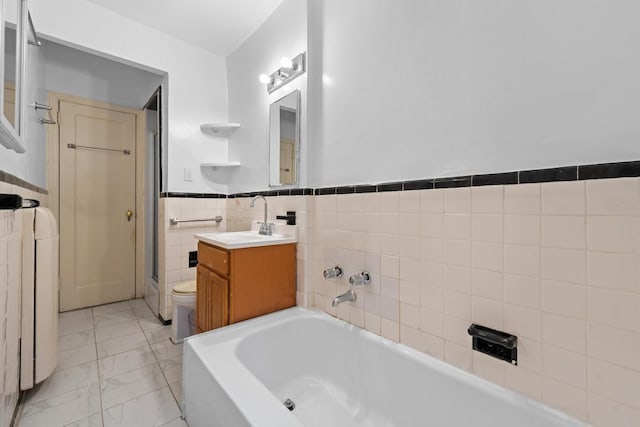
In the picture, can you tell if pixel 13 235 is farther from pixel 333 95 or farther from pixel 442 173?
pixel 442 173

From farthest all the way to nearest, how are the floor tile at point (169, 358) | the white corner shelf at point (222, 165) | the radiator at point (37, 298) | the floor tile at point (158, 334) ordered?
1. the white corner shelf at point (222, 165)
2. the floor tile at point (158, 334)
3. the floor tile at point (169, 358)
4. the radiator at point (37, 298)

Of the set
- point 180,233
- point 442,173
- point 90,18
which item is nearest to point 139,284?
point 180,233

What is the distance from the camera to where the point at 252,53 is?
2354mm

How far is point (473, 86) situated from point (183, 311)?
235 centimetres

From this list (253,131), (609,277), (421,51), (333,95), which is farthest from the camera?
(253,131)

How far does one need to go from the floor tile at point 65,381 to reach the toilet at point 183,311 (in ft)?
1.65

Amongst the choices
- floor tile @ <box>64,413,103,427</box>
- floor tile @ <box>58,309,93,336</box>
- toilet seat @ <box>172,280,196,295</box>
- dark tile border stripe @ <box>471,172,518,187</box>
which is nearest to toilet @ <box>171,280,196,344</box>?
toilet seat @ <box>172,280,196,295</box>

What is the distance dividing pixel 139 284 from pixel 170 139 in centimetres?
173

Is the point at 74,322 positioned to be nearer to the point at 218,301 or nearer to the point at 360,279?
the point at 218,301

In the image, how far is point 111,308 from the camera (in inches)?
111

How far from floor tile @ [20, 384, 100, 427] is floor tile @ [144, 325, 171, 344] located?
23.3 inches

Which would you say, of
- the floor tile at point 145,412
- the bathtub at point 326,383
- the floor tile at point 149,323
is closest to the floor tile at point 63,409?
the floor tile at point 145,412

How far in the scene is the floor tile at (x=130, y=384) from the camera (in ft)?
5.08

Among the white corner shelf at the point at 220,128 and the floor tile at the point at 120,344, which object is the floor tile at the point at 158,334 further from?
the white corner shelf at the point at 220,128
